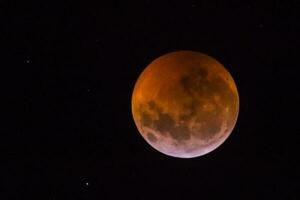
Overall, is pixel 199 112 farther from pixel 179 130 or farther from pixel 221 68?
pixel 221 68

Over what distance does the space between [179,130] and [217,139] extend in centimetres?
113

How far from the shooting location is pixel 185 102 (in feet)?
43.3

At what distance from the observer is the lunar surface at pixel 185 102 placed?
13234mm

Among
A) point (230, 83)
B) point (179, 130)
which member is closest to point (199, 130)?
point (179, 130)

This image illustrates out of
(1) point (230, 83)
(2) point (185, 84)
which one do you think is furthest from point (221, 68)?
(2) point (185, 84)

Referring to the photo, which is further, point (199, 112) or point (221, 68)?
point (221, 68)

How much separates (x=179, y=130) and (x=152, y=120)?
70cm

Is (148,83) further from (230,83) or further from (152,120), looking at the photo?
(230,83)

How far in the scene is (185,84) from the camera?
523 inches

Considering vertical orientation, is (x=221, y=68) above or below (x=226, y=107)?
above

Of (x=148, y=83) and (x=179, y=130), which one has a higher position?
(x=148, y=83)

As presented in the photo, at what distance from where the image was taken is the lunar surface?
13234 millimetres

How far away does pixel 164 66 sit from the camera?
44.9 ft

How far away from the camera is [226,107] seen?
44.7 ft
